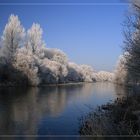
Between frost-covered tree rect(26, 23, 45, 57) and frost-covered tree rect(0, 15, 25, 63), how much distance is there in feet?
20.7

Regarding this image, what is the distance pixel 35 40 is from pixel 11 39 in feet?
31.1

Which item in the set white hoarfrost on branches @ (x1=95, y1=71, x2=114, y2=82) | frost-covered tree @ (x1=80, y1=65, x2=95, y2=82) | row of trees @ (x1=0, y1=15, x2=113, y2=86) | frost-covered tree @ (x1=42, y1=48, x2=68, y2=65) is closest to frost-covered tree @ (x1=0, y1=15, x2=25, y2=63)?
row of trees @ (x1=0, y1=15, x2=113, y2=86)

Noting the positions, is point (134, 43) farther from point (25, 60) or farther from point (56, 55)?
point (56, 55)

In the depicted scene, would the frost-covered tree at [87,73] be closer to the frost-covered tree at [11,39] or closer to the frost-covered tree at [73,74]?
the frost-covered tree at [73,74]

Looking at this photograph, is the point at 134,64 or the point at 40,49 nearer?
the point at 134,64

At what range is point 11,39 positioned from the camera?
5059 cm

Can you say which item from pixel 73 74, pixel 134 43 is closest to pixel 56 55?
pixel 73 74

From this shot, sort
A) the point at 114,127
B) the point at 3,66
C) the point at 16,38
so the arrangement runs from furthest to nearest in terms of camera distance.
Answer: the point at 16,38 → the point at 3,66 → the point at 114,127

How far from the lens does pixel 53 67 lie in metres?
59.1

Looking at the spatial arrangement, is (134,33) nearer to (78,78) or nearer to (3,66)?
(3,66)

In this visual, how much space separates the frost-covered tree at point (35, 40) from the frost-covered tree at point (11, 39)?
6311mm

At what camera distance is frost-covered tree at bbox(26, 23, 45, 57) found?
58969 millimetres

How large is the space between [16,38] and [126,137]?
4278 centimetres

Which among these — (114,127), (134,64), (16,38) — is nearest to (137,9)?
(134,64)
